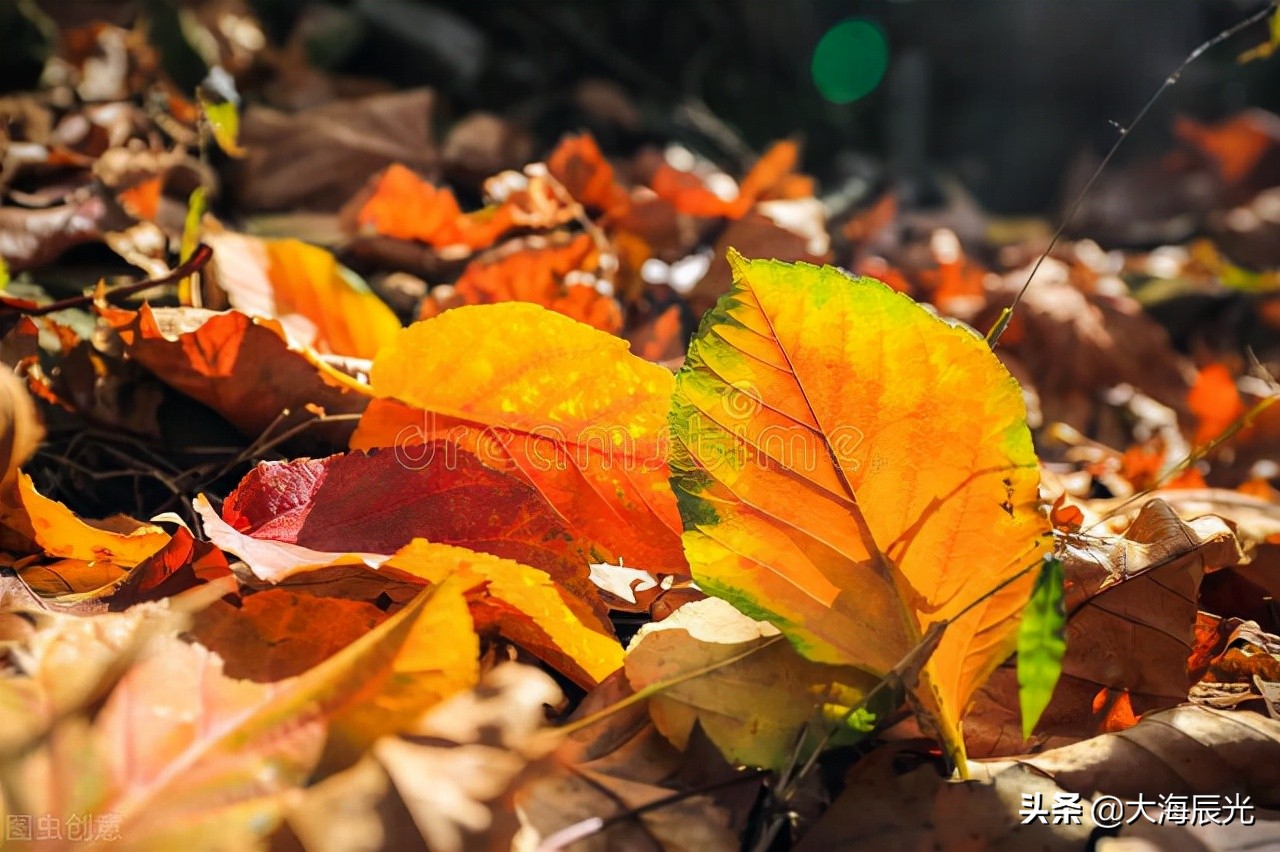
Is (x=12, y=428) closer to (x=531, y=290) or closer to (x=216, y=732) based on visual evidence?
(x=216, y=732)

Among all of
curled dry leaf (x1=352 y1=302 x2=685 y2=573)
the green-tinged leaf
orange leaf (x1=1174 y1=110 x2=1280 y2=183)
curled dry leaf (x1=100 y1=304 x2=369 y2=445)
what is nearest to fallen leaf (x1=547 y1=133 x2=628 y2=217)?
curled dry leaf (x1=100 y1=304 x2=369 y2=445)

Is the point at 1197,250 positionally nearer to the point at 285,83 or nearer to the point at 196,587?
the point at 285,83

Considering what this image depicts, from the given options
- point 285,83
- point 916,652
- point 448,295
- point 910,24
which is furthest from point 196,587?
point 910,24

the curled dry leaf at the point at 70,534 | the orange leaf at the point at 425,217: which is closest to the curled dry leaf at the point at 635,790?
the curled dry leaf at the point at 70,534

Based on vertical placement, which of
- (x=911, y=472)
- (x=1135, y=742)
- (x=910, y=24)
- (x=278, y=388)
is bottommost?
(x=278, y=388)

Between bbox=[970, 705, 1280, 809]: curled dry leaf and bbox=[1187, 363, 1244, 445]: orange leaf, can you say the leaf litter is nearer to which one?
bbox=[970, 705, 1280, 809]: curled dry leaf

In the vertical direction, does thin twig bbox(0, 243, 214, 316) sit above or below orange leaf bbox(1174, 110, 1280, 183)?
below

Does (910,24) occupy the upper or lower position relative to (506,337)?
upper

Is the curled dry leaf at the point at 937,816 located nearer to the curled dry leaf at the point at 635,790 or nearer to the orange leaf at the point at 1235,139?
the curled dry leaf at the point at 635,790

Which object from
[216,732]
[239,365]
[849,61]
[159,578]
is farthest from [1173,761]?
[849,61]
